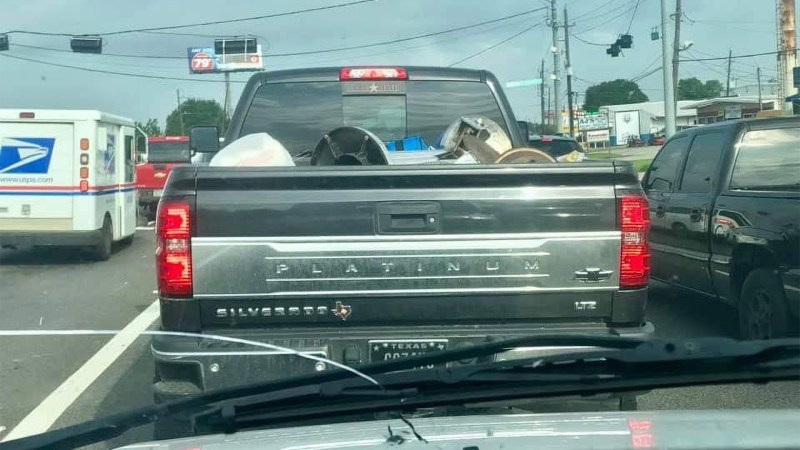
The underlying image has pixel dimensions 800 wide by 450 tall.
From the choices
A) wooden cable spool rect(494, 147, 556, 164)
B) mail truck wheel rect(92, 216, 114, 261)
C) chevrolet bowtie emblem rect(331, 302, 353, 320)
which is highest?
wooden cable spool rect(494, 147, 556, 164)

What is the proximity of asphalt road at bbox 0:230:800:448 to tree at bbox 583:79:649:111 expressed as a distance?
9381 centimetres

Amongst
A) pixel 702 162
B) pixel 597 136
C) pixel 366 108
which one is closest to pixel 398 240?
pixel 366 108

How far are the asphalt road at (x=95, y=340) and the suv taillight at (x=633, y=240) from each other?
69.5 inches

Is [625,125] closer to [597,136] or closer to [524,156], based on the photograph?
[597,136]

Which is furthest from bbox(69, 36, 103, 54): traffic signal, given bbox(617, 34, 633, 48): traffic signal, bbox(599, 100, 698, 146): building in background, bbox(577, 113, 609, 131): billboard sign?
bbox(599, 100, 698, 146): building in background

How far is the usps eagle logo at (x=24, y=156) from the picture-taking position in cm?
1369

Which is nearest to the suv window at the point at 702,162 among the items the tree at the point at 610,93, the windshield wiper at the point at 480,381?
the windshield wiper at the point at 480,381

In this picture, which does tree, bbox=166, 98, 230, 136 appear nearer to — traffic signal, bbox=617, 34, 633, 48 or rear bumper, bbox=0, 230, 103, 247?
traffic signal, bbox=617, 34, 633, 48

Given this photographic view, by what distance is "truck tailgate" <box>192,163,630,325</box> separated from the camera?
13.5 feet

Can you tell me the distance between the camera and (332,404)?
274 centimetres

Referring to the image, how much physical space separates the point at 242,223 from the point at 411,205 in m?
0.75

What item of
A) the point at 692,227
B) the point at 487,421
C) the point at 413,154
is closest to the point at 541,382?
the point at 487,421

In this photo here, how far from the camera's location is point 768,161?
283 inches

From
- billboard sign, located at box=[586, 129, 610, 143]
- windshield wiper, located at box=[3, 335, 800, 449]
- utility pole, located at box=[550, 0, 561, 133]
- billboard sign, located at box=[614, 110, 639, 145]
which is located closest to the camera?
windshield wiper, located at box=[3, 335, 800, 449]
